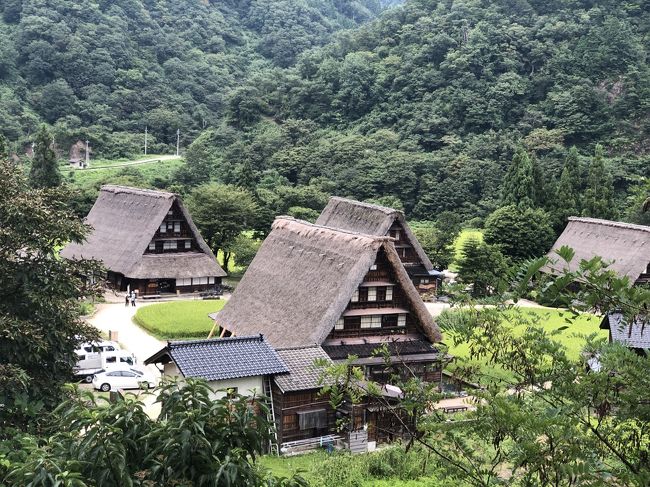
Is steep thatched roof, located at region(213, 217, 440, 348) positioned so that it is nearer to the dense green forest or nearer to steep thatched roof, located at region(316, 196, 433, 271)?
steep thatched roof, located at region(316, 196, 433, 271)

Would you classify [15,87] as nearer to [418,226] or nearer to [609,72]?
[418,226]

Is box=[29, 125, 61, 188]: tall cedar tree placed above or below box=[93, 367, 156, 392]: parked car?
above

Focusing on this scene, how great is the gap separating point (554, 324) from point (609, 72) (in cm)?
3708

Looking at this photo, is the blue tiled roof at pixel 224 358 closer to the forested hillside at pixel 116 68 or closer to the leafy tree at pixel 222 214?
the leafy tree at pixel 222 214

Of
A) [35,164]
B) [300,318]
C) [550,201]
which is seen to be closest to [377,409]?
[300,318]

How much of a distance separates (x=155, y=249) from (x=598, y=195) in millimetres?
23857

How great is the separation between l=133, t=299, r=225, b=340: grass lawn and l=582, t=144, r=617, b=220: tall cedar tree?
20.5 m

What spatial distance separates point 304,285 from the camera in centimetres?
2241

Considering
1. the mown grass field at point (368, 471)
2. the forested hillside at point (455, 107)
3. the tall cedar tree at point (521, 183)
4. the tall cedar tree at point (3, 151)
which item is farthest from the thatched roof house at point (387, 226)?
the mown grass field at point (368, 471)

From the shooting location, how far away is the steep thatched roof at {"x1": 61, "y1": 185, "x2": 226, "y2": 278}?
113ft

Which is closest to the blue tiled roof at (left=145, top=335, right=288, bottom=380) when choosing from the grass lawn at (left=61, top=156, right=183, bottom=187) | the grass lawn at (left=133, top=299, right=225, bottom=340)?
the grass lawn at (left=133, top=299, right=225, bottom=340)

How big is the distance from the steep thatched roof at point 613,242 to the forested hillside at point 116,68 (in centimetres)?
3927

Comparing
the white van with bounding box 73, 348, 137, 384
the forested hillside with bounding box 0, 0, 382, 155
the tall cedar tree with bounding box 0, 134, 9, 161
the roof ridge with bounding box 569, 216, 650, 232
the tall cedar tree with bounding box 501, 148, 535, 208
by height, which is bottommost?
the white van with bounding box 73, 348, 137, 384

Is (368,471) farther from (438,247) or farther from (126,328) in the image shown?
(438,247)
